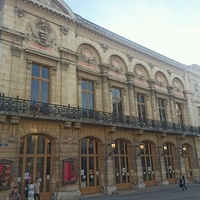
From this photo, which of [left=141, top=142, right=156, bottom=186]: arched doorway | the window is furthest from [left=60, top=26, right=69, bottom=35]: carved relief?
[left=141, top=142, right=156, bottom=186]: arched doorway

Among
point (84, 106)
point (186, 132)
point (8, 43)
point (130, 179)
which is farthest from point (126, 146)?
point (8, 43)

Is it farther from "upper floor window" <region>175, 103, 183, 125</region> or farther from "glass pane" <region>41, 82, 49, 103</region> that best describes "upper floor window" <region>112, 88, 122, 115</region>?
"upper floor window" <region>175, 103, 183, 125</region>

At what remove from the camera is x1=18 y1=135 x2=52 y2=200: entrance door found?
1313 cm

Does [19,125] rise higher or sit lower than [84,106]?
lower

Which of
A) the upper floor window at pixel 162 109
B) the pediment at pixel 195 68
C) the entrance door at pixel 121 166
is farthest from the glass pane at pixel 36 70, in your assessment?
the pediment at pixel 195 68

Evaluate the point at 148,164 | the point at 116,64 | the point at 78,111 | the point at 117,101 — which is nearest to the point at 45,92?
the point at 78,111

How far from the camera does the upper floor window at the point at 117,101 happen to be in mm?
19250

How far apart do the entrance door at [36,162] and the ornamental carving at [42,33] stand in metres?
6.82

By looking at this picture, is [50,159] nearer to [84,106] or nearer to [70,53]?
[84,106]

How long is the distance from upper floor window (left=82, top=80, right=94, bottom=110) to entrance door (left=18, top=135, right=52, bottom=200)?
14.4ft

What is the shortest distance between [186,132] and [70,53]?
15.0m

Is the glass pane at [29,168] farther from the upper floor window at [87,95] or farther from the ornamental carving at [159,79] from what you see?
the ornamental carving at [159,79]

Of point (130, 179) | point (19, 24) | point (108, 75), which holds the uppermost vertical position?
point (19, 24)

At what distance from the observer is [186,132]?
23.5 meters
